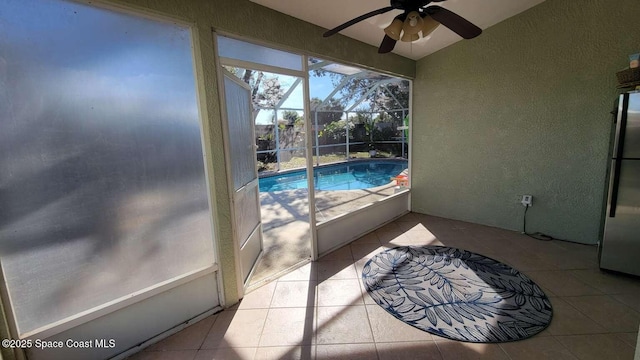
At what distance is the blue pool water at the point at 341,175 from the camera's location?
727 cm

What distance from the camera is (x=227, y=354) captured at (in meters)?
1.63

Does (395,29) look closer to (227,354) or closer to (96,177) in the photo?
(96,177)

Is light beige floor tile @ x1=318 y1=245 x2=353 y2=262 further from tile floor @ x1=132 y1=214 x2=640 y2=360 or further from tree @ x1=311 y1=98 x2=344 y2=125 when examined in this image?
tree @ x1=311 y1=98 x2=344 y2=125

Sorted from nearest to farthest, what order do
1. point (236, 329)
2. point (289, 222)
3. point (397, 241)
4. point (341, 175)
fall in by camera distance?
point (236, 329) < point (397, 241) < point (289, 222) < point (341, 175)

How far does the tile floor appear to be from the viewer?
159 cm

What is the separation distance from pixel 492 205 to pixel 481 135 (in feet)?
3.20

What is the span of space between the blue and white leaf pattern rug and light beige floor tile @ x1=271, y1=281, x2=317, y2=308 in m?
0.52

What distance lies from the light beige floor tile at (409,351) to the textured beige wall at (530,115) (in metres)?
2.61

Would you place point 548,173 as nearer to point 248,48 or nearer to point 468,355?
point 468,355

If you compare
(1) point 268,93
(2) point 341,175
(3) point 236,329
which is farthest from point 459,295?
(1) point 268,93

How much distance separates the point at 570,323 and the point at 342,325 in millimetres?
1561

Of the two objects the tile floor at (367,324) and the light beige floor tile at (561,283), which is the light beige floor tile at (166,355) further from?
the light beige floor tile at (561,283)

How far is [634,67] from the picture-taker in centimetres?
214

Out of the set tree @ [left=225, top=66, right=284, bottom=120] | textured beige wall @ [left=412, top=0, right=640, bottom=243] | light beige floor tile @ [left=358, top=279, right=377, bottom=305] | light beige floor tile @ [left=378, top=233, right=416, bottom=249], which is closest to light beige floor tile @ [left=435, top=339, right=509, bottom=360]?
light beige floor tile @ [left=358, top=279, right=377, bottom=305]
